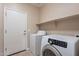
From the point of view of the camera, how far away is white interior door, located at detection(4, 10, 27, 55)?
5.16 feet

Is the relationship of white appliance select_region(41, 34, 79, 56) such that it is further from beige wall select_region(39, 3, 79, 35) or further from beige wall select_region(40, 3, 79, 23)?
beige wall select_region(40, 3, 79, 23)

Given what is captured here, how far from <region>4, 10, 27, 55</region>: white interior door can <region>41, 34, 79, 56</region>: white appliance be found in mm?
469

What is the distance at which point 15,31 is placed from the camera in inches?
63.6

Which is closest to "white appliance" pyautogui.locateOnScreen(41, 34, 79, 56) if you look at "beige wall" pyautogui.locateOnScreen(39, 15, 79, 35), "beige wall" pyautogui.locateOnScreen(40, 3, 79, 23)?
"beige wall" pyautogui.locateOnScreen(39, 15, 79, 35)

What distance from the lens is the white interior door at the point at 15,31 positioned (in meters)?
1.57

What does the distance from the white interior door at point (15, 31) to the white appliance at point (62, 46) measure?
0.47 meters

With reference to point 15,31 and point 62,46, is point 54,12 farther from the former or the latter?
point 15,31

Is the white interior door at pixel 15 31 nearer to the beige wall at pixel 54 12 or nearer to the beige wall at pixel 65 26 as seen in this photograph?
the beige wall at pixel 54 12

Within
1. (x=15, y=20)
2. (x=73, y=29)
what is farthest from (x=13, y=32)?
(x=73, y=29)

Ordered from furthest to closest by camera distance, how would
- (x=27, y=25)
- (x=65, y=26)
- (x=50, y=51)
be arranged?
(x=27, y=25) → (x=65, y=26) → (x=50, y=51)

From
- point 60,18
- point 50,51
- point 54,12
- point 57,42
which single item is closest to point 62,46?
point 57,42

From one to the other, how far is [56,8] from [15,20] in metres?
0.80

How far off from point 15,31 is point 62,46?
0.94 meters

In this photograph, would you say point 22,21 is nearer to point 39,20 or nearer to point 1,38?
point 39,20
